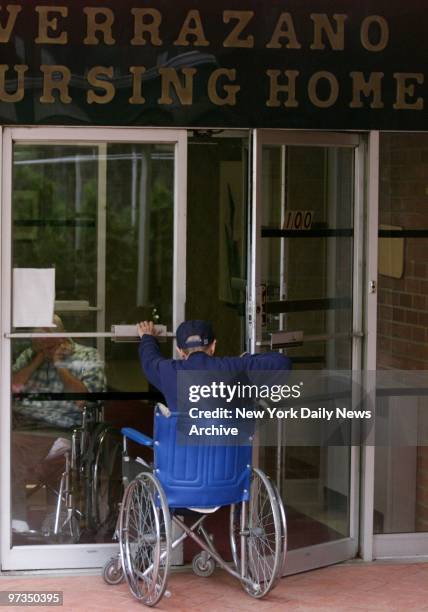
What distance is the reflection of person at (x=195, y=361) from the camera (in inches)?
218

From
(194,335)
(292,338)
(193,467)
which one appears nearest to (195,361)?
(194,335)

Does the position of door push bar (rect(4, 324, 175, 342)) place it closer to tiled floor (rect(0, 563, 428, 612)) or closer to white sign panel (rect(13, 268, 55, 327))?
white sign panel (rect(13, 268, 55, 327))

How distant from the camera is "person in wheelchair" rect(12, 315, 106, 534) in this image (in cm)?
612

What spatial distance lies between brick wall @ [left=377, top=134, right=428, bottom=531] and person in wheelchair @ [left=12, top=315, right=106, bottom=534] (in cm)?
160

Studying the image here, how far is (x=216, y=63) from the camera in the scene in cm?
605

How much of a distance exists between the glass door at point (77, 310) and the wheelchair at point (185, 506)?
374mm

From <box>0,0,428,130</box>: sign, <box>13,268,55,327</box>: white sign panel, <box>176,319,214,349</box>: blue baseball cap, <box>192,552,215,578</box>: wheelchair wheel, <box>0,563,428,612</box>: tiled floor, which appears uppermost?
<box>0,0,428,130</box>: sign

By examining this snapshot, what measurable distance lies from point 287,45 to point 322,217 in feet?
2.98

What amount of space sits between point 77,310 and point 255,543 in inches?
58.3

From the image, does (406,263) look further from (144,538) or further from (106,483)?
(144,538)

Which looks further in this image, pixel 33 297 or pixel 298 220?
pixel 298 220

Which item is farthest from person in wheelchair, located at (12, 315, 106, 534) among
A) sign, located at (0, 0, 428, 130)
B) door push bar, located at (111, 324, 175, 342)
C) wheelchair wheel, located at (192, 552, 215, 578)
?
sign, located at (0, 0, 428, 130)

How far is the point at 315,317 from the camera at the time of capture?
6.35m

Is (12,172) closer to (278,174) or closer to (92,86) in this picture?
(92,86)
